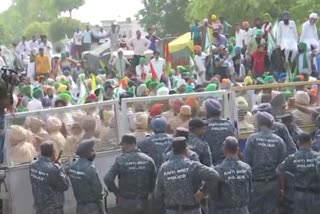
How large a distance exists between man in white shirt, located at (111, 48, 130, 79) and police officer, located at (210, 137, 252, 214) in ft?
36.8

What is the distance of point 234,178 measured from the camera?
9.33 metres

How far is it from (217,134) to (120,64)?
33.6 ft

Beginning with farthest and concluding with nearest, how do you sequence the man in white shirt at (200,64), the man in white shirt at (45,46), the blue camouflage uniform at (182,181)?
1. the man in white shirt at (45,46)
2. the man in white shirt at (200,64)
3. the blue camouflage uniform at (182,181)

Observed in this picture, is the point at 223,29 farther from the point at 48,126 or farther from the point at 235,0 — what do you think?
the point at 48,126

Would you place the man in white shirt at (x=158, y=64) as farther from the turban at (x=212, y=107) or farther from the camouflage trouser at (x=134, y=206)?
the camouflage trouser at (x=134, y=206)

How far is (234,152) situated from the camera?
9344 mm

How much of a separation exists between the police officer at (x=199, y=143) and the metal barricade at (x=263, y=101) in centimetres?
156

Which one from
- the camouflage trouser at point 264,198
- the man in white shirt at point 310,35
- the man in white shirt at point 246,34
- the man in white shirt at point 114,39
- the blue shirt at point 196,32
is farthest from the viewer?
the man in white shirt at point 114,39

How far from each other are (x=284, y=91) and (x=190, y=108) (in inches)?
66.8

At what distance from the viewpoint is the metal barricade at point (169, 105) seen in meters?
11.3

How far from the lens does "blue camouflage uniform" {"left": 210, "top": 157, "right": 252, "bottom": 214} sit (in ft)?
30.6

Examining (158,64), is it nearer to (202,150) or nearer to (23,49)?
(23,49)

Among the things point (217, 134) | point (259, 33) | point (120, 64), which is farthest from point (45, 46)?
point (217, 134)

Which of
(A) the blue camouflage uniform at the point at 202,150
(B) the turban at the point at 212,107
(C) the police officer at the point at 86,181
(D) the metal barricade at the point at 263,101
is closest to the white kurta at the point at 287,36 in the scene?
(D) the metal barricade at the point at 263,101
